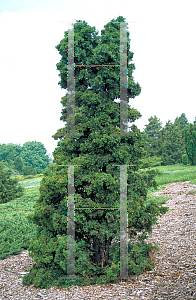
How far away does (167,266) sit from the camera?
427 centimetres

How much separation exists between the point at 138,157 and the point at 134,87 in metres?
1.28

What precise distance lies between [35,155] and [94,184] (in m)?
44.2

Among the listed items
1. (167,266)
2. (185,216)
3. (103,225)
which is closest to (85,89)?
(103,225)

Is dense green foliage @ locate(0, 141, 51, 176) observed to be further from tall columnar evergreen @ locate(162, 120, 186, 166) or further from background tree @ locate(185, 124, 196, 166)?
background tree @ locate(185, 124, 196, 166)

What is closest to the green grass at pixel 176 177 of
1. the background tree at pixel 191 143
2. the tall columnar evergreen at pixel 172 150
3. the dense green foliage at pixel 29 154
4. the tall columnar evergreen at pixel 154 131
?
the background tree at pixel 191 143

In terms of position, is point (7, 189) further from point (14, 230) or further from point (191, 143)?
point (191, 143)

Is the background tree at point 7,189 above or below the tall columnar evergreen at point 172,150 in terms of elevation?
below

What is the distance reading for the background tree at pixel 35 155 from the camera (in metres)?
45.4

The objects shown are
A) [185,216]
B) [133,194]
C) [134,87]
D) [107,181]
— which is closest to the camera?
[107,181]

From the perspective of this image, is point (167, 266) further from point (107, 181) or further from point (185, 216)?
point (185, 216)

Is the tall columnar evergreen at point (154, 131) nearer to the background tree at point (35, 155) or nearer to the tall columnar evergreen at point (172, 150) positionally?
the tall columnar evergreen at point (172, 150)

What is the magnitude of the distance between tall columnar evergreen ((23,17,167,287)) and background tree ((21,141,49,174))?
136ft

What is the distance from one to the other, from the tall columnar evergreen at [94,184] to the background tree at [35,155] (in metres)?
41.6

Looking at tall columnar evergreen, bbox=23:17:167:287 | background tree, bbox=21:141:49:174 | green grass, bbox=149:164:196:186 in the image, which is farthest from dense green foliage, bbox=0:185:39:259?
background tree, bbox=21:141:49:174
